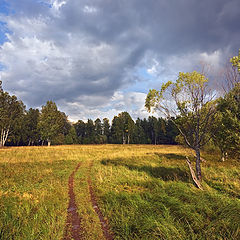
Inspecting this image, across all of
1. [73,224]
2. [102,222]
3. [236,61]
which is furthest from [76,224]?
[236,61]

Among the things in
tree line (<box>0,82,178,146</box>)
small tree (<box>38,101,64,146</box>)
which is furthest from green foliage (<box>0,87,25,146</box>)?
small tree (<box>38,101,64,146</box>)

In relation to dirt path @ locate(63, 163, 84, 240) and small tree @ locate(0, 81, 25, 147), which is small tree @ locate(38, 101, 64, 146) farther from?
dirt path @ locate(63, 163, 84, 240)

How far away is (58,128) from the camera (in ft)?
153

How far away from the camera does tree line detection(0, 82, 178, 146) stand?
37.9m

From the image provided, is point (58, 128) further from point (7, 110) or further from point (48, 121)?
point (7, 110)

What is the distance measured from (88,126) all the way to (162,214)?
275ft

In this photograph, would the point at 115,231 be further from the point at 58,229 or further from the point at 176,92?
the point at 176,92

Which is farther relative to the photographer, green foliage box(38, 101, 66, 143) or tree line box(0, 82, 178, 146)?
green foliage box(38, 101, 66, 143)

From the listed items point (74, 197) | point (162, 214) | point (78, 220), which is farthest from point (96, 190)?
point (162, 214)

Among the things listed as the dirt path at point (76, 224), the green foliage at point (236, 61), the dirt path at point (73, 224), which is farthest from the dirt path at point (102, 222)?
the green foliage at point (236, 61)

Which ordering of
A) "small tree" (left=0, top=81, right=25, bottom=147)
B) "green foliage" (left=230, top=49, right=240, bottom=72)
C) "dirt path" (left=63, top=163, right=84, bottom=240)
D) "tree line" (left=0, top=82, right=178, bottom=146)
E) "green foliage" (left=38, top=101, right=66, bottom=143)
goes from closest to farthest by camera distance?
"dirt path" (left=63, top=163, right=84, bottom=240) → "green foliage" (left=230, top=49, right=240, bottom=72) → "small tree" (left=0, top=81, right=25, bottom=147) → "tree line" (left=0, top=82, right=178, bottom=146) → "green foliage" (left=38, top=101, right=66, bottom=143)

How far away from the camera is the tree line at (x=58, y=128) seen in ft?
124

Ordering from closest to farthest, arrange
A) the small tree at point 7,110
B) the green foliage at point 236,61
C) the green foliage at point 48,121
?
the green foliage at point 236,61, the small tree at point 7,110, the green foliage at point 48,121

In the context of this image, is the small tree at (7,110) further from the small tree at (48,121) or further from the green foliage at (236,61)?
the green foliage at (236,61)
